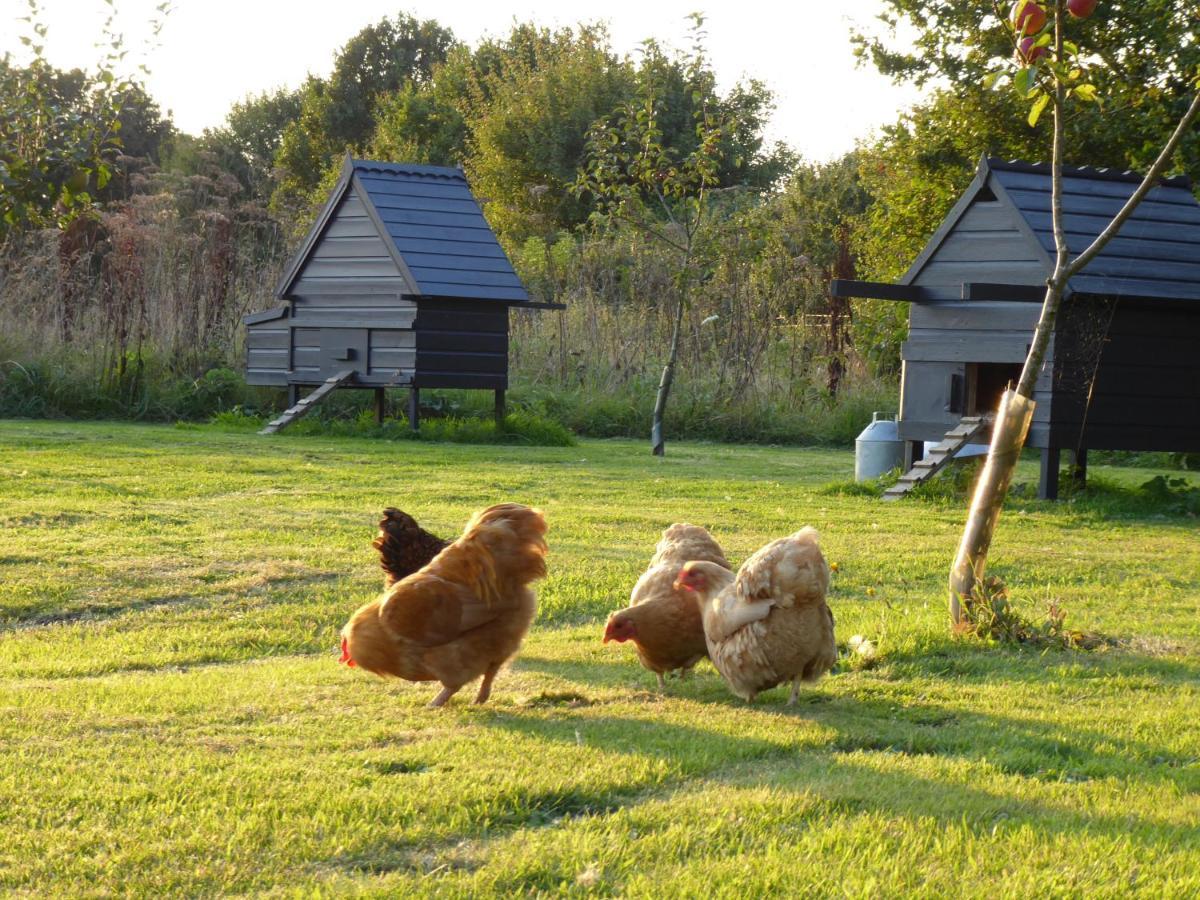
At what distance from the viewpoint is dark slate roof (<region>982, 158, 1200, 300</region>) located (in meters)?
14.8

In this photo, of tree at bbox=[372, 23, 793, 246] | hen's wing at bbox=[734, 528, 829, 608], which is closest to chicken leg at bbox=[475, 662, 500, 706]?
hen's wing at bbox=[734, 528, 829, 608]

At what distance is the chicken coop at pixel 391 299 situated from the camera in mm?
22141

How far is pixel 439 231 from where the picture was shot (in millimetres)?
23234

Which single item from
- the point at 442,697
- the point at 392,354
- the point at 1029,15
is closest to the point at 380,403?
the point at 392,354

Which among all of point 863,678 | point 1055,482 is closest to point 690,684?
point 863,678

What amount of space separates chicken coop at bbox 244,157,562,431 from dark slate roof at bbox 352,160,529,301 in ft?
0.07

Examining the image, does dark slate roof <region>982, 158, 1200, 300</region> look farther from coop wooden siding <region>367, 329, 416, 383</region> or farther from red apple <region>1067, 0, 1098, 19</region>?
coop wooden siding <region>367, 329, 416, 383</region>

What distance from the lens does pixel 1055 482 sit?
15.1m

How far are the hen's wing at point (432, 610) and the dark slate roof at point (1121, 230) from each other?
34.1 feet

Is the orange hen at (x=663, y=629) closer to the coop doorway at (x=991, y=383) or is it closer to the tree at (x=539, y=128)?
the coop doorway at (x=991, y=383)

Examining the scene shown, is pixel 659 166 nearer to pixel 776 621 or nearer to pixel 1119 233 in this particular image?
pixel 1119 233

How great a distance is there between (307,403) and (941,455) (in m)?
11.0

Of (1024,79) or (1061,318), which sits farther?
(1061,318)

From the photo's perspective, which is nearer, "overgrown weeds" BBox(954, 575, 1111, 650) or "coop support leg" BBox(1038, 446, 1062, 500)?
"overgrown weeds" BBox(954, 575, 1111, 650)
